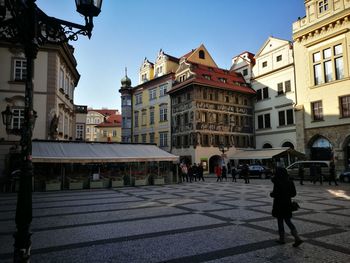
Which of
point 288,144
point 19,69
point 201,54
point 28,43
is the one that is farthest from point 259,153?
point 28,43

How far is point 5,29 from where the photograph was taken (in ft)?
17.1

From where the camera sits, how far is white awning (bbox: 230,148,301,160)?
34.2 metres

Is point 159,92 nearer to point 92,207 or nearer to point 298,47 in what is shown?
point 298,47

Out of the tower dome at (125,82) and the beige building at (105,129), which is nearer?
the tower dome at (125,82)

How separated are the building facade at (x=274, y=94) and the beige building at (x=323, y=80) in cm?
324

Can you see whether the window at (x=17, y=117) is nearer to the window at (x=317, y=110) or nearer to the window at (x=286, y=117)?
the window at (x=317, y=110)

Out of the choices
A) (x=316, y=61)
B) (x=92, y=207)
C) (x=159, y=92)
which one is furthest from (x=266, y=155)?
(x=92, y=207)

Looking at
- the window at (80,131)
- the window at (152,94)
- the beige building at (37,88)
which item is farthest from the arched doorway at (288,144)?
the beige building at (37,88)

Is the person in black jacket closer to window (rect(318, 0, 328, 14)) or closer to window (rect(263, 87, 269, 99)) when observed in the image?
window (rect(318, 0, 328, 14))

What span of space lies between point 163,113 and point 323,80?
23383 mm

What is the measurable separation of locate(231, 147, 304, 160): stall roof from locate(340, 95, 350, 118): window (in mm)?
6129

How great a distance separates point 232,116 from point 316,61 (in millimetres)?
13801

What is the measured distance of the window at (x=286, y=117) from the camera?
123 feet

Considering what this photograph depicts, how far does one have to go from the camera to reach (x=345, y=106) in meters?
29.1
